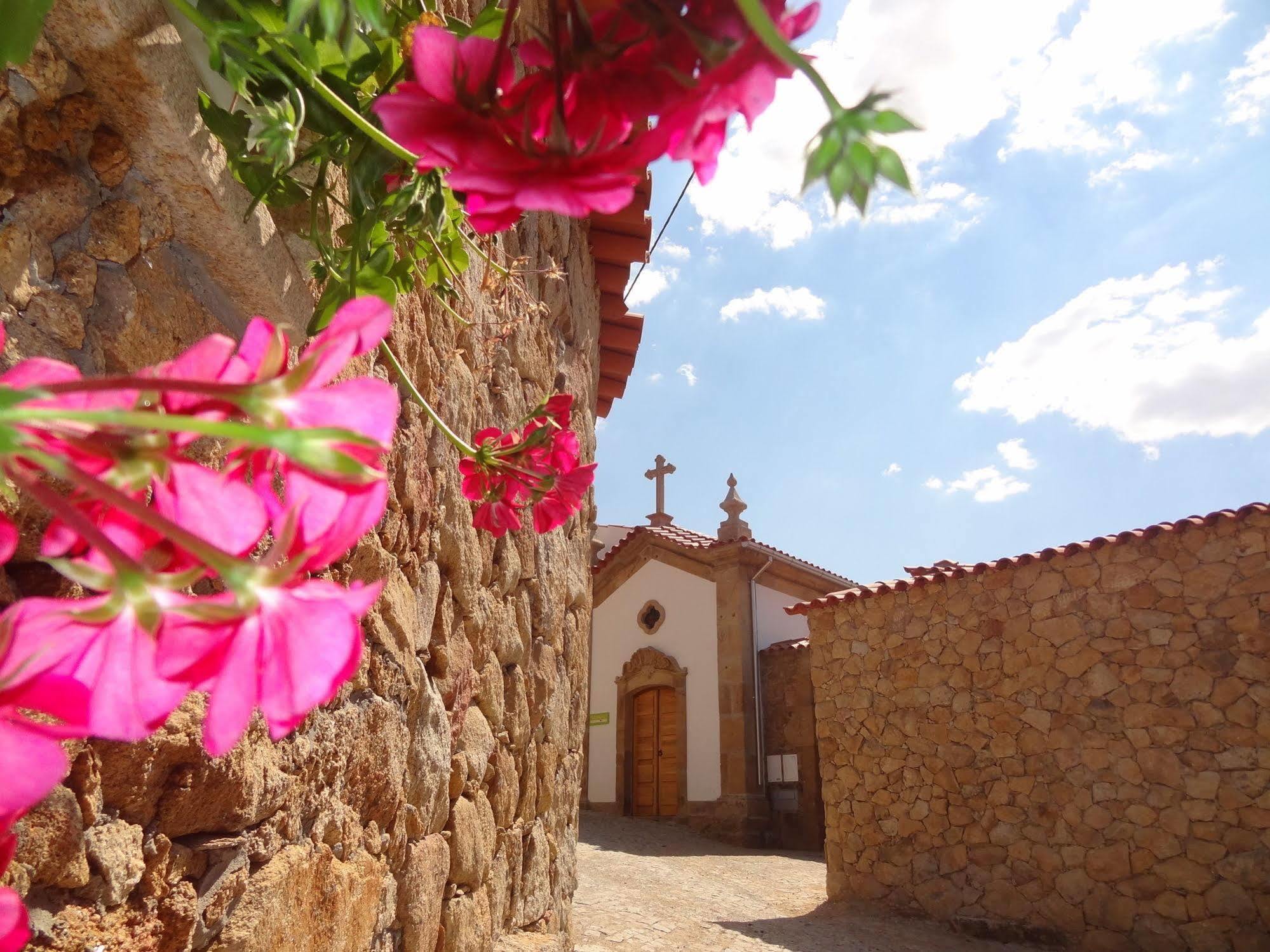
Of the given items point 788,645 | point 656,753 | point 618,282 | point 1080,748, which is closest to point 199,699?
point 618,282

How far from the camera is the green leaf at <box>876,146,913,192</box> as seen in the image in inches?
14.4

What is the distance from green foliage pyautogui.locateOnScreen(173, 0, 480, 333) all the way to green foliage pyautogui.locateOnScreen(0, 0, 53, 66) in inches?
5.0

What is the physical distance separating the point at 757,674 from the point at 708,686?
752 millimetres

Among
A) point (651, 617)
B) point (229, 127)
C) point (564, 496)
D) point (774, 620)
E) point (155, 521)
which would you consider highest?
point (651, 617)

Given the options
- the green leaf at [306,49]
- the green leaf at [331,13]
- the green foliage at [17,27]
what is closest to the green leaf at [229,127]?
the green leaf at [306,49]

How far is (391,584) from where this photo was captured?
156cm

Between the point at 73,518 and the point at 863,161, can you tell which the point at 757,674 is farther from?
the point at 73,518

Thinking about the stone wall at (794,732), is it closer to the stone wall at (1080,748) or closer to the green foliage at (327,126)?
the stone wall at (1080,748)

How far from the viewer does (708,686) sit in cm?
1193

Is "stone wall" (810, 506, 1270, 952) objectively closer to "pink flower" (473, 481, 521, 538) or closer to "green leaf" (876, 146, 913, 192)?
"pink flower" (473, 481, 521, 538)

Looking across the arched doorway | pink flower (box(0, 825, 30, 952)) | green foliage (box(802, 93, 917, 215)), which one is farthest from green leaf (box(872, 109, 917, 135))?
the arched doorway

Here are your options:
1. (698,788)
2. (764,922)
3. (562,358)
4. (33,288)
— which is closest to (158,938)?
(33,288)

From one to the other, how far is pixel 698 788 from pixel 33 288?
1156 cm

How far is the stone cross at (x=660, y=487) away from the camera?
51.9 ft
